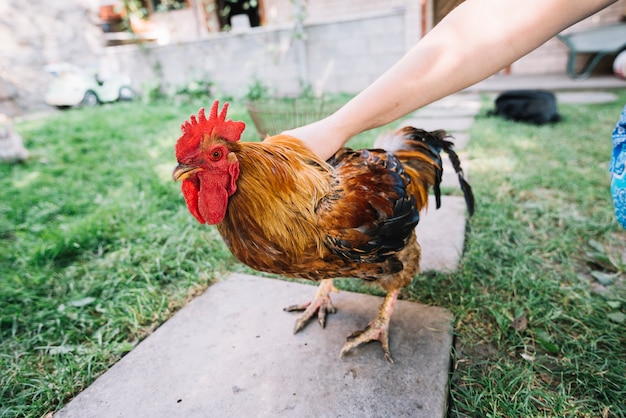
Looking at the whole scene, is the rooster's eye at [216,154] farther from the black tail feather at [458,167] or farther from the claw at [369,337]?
the black tail feather at [458,167]

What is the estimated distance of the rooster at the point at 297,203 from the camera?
137 centimetres

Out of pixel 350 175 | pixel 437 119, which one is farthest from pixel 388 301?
pixel 437 119

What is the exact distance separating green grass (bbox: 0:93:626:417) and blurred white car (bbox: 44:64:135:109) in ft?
23.2

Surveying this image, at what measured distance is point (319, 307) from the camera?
1.99 metres

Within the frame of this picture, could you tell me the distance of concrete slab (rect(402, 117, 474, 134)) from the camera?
18.1ft

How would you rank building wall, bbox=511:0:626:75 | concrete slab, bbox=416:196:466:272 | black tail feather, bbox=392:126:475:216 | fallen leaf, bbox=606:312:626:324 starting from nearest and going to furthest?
fallen leaf, bbox=606:312:626:324
black tail feather, bbox=392:126:475:216
concrete slab, bbox=416:196:466:272
building wall, bbox=511:0:626:75

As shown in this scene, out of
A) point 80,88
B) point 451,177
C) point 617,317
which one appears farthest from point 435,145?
point 80,88

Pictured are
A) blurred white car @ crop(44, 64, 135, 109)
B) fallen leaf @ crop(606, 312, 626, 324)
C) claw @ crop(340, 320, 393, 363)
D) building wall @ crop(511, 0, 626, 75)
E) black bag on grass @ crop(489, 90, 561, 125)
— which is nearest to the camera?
claw @ crop(340, 320, 393, 363)

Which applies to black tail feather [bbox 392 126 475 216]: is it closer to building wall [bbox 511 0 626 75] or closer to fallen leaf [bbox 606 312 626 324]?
fallen leaf [bbox 606 312 626 324]

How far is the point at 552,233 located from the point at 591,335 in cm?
117

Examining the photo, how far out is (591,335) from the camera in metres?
1.74

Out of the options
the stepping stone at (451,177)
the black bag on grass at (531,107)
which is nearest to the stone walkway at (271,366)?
the stepping stone at (451,177)

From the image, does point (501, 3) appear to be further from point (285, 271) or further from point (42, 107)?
point (42, 107)

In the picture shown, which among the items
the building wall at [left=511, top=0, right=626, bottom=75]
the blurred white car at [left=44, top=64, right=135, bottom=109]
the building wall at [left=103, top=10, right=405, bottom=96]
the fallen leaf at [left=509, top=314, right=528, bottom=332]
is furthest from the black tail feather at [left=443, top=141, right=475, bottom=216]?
the blurred white car at [left=44, top=64, right=135, bottom=109]
